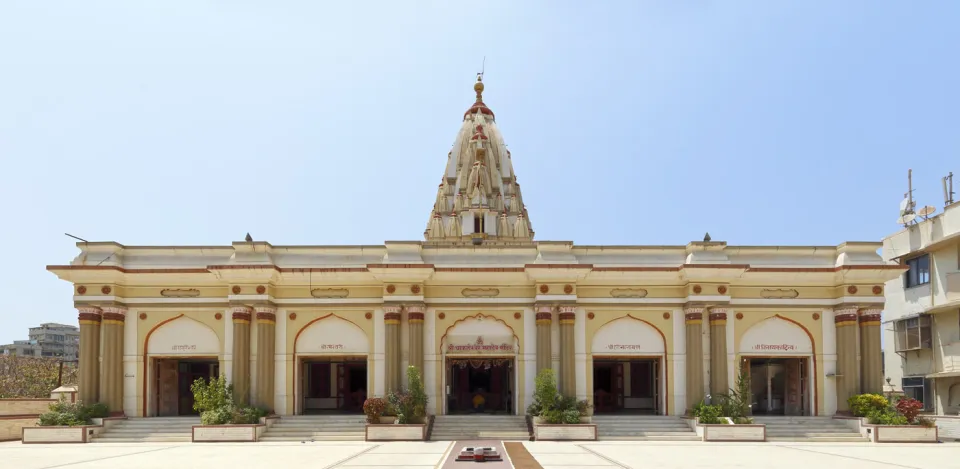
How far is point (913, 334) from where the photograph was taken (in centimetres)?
3778

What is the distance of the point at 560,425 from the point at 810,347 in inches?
417

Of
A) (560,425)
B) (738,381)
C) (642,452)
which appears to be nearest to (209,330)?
(560,425)

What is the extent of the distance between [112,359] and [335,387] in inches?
363

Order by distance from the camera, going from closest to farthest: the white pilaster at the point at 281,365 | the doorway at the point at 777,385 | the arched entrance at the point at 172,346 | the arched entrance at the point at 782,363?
the white pilaster at the point at 281,365, the arched entrance at the point at 172,346, the arched entrance at the point at 782,363, the doorway at the point at 777,385

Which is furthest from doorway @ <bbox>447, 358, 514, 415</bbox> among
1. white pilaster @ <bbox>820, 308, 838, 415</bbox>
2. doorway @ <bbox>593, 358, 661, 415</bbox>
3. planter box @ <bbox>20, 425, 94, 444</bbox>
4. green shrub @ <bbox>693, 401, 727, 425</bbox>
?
planter box @ <bbox>20, 425, 94, 444</bbox>

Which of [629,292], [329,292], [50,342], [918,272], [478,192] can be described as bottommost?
[50,342]

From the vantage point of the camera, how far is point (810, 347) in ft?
101

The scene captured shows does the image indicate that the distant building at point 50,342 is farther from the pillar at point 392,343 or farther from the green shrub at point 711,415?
the green shrub at point 711,415

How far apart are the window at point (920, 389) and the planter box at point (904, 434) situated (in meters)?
11.3


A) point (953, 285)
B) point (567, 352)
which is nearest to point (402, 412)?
point (567, 352)

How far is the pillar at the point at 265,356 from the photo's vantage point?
2945 centimetres

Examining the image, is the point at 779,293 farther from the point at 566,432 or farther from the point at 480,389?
the point at 480,389

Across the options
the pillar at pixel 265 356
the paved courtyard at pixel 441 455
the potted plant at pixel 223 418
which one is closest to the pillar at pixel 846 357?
the paved courtyard at pixel 441 455

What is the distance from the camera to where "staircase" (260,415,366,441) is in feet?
90.4
